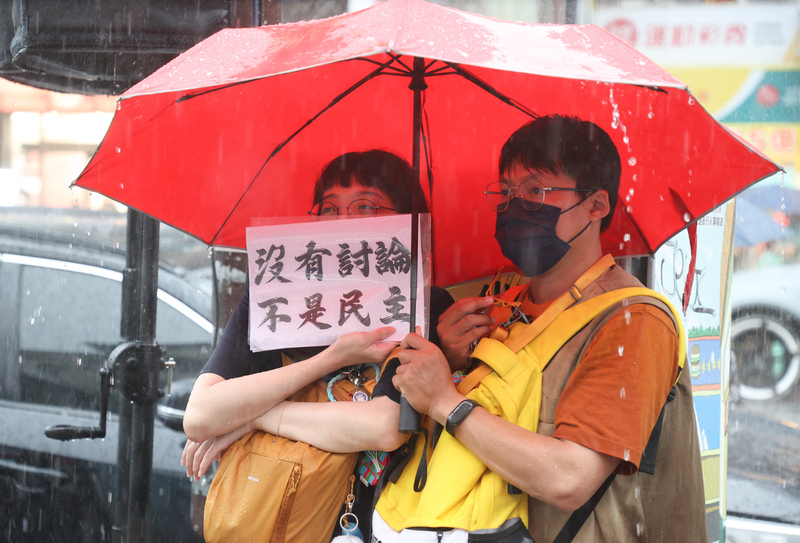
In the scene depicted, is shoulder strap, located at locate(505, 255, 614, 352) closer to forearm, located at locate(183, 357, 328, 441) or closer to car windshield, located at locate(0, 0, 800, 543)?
car windshield, located at locate(0, 0, 800, 543)

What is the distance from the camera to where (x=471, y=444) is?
166cm

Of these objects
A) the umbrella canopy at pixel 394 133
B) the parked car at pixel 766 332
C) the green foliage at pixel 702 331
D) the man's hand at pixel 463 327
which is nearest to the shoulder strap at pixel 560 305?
the man's hand at pixel 463 327

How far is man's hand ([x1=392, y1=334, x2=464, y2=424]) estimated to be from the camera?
1736mm

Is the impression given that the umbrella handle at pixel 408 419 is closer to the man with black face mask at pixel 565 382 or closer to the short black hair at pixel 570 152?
the man with black face mask at pixel 565 382

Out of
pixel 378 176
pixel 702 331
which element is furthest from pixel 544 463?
pixel 702 331

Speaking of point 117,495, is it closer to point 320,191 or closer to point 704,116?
point 320,191

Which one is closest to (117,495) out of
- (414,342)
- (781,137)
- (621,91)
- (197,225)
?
(197,225)

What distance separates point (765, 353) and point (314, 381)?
7436 mm

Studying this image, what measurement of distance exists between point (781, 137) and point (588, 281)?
18.0 feet

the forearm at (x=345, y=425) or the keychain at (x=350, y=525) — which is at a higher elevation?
the forearm at (x=345, y=425)

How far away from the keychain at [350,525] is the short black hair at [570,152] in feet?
3.23

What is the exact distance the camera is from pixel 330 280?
2.00 metres

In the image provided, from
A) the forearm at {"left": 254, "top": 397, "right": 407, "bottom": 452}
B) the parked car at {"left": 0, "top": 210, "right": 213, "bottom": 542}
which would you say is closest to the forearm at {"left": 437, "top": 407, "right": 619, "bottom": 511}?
the forearm at {"left": 254, "top": 397, "right": 407, "bottom": 452}

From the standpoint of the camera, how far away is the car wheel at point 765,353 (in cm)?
783
